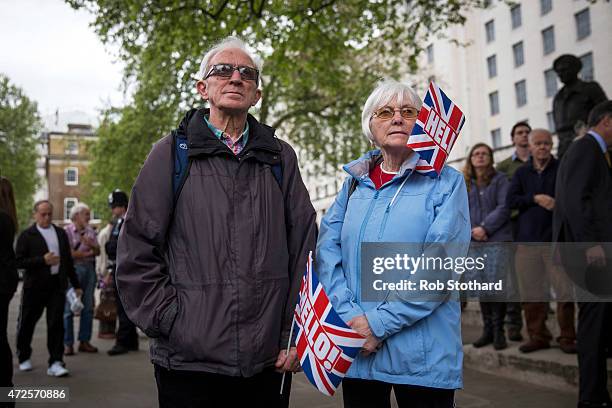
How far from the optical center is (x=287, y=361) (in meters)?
2.59

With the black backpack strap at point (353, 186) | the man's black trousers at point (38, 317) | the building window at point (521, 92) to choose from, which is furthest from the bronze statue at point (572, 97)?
the building window at point (521, 92)

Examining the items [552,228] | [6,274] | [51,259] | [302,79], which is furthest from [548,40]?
[6,274]

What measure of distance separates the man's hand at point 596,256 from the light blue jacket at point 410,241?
2.00 meters

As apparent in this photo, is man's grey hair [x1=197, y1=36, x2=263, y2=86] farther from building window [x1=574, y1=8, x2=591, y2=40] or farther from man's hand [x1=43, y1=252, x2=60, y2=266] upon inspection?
building window [x1=574, y1=8, x2=591, y2=40]

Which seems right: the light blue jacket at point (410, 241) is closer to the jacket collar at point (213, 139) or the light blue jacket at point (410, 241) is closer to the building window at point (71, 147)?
the jacket collar at point (213, 139)

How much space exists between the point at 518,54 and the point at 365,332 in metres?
44.8

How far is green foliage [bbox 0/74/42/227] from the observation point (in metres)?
40.7

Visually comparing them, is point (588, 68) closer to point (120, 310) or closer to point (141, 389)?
point (120, 310)

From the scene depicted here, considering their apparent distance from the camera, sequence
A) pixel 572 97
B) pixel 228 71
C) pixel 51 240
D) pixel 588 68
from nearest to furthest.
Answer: pixel 228 71 → pixel 51 240 → pixel 572 97 → pixel 588 68

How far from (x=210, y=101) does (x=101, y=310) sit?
26.1 ft

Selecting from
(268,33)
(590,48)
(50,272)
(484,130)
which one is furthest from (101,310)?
(484,130)

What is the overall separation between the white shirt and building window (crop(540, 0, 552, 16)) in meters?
39.4

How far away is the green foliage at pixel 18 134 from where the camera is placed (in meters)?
40.7

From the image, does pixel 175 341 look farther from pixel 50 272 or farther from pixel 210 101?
pixel 50 272
